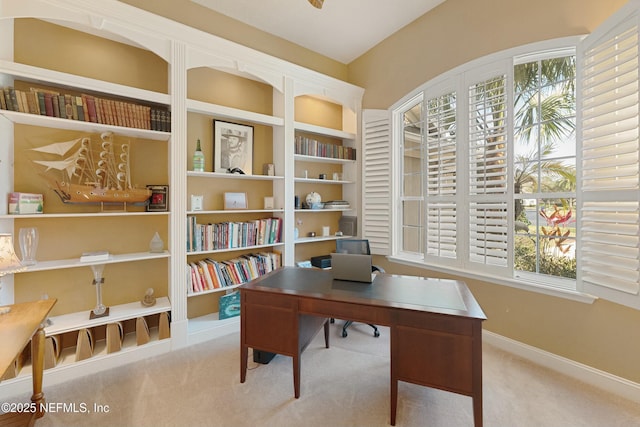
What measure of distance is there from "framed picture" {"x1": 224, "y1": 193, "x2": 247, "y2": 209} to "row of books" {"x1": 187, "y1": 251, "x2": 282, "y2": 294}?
61 cm

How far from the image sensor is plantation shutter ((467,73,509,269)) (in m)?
2.50

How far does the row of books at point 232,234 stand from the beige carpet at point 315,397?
1063 millimetres

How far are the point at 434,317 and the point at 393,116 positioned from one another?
280 cm

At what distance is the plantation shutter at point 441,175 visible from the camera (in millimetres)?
2877

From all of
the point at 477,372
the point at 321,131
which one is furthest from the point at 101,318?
the point at 321,131

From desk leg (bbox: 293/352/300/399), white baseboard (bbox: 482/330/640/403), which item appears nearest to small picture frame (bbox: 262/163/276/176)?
desk leg (bbox: 293/352/300/399)

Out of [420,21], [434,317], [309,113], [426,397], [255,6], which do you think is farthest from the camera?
[309,113]

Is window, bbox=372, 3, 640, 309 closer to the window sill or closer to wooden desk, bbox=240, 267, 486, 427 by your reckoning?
the window sill

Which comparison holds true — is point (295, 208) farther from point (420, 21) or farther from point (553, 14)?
point (553, 14)

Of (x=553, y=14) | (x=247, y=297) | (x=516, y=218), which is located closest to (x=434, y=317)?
(x=247, y=297)

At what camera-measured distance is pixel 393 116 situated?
3559 mm

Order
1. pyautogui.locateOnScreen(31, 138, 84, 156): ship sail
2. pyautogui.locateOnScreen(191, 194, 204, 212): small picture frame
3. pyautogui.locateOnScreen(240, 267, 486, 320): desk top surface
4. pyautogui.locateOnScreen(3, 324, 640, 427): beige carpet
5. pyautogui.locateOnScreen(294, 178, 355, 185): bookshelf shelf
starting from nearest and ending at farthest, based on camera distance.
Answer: pyautogui.locateOnScreen(240, 267, 486, 320): desk top surface
pyautogui.locateOnScreen(3, 324, 640, 427): beige carpet
pyautogui.locateOnScreen(31, 138, 84, 156): ship sail
pyautogui.locateOnScreen(191, 194, 204, 212): small picture frame
pyautogui.locateOnScreen(294, 178, 355, 185): bookshelf shelf

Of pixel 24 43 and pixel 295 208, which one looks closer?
pixel 24 43

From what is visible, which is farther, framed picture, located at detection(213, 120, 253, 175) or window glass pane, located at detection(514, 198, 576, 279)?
framed picture, located at detection(213, 120, 253, 175)
